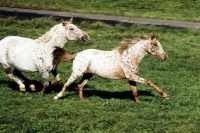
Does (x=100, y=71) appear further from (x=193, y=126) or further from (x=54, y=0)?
(x=54, y=0)

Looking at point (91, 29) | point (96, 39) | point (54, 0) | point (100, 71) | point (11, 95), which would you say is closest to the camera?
point (100, 71)

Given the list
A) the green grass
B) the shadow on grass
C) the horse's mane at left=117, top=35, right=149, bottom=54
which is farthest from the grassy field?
the horse's mane at left=117, top=35, right=149, bottom=54

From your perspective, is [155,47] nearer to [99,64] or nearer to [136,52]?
[136,52]

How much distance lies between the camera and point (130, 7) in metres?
41.5

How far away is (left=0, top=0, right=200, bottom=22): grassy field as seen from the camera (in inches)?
1493

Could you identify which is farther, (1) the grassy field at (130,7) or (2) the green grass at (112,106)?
(1) the grassy field at (130,7)

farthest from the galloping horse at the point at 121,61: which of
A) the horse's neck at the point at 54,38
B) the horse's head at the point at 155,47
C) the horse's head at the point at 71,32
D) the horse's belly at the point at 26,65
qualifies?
the horse's belly at the point at 26,65

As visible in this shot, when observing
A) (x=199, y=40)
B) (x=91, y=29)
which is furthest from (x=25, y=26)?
(x=199, y=40)

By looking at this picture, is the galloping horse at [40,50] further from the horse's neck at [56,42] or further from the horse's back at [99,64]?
the horse's back at [99,64]

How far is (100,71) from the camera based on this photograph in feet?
40.9

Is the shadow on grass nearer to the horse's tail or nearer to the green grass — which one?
the green grass

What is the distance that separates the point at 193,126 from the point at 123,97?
337 centimetres

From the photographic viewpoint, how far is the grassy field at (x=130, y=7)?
3793cm

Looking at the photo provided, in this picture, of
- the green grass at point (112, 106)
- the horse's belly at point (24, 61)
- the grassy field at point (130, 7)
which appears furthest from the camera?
the grassy field at point (130, 7)
